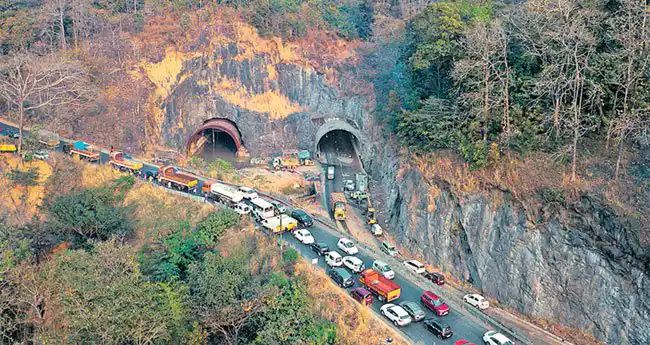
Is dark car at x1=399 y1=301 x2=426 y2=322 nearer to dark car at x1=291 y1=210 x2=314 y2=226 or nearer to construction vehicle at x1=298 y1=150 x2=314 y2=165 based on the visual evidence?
dark car at x1=291 y1=210 x2=314 y2=226

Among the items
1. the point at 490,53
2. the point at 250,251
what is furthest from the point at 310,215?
the point at 490,53

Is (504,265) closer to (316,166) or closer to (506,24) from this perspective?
(506,24)

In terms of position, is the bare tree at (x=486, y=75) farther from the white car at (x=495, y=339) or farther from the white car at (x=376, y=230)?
the white car at (x=495, y=339)

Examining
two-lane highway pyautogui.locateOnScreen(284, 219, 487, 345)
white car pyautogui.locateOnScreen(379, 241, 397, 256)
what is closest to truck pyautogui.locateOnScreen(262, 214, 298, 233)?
two-lane highway pyautogui.locateOnScreen(284, 219, 487, 345)

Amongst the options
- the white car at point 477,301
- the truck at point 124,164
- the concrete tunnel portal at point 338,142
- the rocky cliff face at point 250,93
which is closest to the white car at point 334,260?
the white car at point 477,301

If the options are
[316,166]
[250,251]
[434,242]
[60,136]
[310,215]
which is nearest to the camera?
[250,251]
